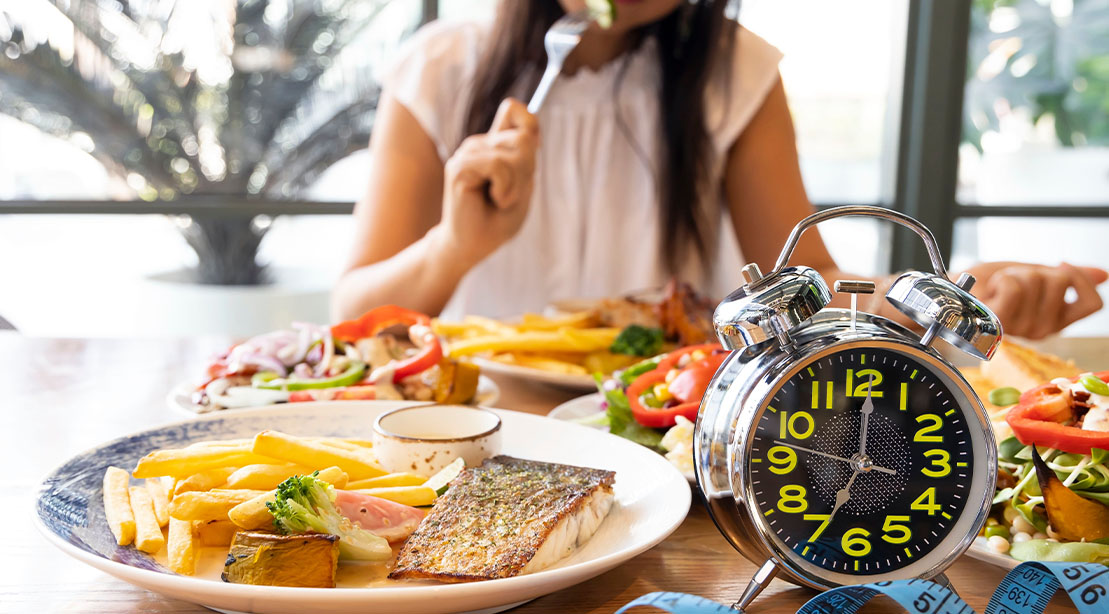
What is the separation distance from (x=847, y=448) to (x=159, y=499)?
758mm

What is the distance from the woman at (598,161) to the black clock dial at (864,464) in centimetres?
173

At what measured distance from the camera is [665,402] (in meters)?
1.31

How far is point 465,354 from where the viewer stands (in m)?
1.83

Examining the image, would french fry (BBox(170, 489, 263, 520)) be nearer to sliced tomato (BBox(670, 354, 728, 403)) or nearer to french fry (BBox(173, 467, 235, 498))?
french fry (BBox(173, 467, 235, 498))

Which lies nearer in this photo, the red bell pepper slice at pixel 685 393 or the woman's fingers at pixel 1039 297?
the red bell pepper slice at pixel 685 393

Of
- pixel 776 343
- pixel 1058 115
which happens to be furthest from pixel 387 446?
pixel 1058 115

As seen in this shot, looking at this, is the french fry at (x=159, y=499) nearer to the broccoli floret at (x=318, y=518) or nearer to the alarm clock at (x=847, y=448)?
the broccoli floret at (x=318, y=518)

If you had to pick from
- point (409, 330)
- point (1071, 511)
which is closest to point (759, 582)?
point (1071, 511)

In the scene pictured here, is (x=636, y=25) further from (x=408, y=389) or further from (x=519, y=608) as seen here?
(x=519, y=608)

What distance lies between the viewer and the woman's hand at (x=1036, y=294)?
202 centimetres

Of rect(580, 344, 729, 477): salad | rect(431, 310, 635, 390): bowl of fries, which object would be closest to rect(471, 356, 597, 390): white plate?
rect(431, 310, 635, 390): bowl of fries

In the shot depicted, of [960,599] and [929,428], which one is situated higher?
[929,428]

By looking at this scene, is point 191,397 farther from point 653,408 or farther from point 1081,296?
point 1081,296

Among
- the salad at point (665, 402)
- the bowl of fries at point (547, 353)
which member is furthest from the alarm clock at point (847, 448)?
the bowl of fries at point (547, 353)
